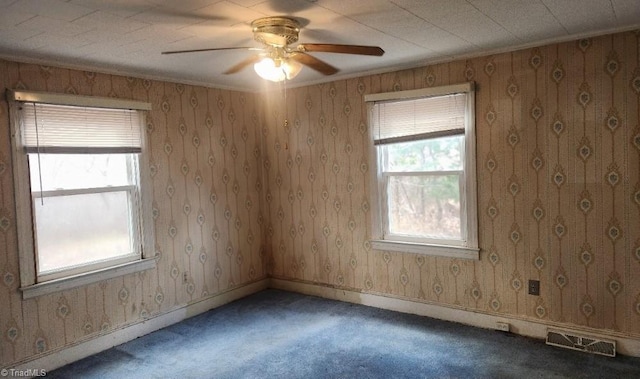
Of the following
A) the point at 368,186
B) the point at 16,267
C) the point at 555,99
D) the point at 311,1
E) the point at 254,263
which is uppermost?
the point at 311,1

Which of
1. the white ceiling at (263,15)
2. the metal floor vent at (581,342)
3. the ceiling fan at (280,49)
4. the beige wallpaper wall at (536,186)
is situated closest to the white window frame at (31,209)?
the white ceiling at (263,15)

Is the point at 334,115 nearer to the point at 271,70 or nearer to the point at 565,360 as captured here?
the point at 271,70

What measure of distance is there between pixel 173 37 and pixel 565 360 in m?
3.37

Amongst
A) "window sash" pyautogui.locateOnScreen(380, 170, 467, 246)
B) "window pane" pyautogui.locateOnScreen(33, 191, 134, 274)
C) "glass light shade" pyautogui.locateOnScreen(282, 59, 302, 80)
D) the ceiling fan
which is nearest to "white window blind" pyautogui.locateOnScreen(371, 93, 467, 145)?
"window sash" pyautogui.locateOnScreen(380, 170, 467, 246)

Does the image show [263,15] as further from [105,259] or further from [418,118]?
[105,259]

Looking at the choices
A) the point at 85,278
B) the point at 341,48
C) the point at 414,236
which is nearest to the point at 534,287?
the point at 414,236

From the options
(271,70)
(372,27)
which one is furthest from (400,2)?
(271,70)

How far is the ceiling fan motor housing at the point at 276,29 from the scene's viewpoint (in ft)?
8.16

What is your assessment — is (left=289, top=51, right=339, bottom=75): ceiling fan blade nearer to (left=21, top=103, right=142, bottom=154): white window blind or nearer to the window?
the window

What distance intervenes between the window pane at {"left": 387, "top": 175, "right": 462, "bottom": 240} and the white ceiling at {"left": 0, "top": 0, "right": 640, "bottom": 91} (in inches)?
42.0

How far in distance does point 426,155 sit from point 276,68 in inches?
71.5

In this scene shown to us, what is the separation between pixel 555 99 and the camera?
3.26 m

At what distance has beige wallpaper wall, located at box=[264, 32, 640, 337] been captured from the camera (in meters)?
3.06

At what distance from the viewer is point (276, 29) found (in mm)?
2523
